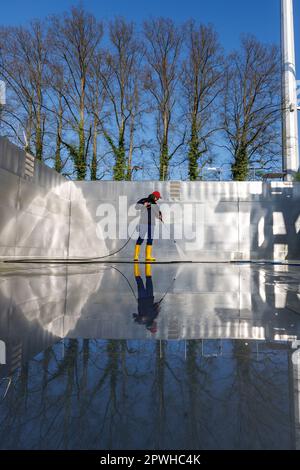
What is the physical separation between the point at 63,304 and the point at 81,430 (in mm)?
1931

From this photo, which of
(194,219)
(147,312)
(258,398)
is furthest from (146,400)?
(194,219)

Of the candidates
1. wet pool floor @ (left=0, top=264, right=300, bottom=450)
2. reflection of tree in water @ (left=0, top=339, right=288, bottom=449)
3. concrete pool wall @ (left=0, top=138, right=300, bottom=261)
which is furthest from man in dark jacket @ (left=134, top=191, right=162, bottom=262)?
reflection of tree in water @ (left=0, top=339, right=288, bottom=449)

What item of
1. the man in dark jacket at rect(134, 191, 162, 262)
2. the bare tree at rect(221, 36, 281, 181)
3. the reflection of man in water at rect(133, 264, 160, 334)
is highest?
the bare tree at rect(221, 36, 281, 181)

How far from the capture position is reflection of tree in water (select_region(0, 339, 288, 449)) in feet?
2.69

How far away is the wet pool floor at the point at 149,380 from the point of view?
0.83 m

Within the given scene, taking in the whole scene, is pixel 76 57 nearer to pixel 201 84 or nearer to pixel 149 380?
pixel 201 84

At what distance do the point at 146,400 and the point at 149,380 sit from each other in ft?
0.47

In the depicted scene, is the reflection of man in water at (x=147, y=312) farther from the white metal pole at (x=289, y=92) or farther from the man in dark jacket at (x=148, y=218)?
the white metal pole at (x=289, y=92)

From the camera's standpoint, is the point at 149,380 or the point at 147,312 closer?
the point at 149,380

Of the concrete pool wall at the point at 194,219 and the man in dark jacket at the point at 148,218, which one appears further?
the concrete pool wall at the point at 194,219

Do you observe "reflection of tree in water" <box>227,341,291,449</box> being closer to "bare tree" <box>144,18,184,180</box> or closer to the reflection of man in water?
the reflection of man in water

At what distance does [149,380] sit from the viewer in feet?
3.81

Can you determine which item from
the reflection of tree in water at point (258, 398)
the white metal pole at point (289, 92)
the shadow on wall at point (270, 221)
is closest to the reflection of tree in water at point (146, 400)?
the reflection of tree in water at point (258, 398)
